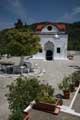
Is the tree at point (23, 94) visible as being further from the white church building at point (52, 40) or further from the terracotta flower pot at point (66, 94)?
the white church building at point (52, 40)

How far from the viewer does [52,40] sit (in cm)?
3853

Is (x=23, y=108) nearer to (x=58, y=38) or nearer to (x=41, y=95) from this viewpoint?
(x=41, y=95)

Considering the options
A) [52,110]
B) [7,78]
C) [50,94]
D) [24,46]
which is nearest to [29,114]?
[52,110]

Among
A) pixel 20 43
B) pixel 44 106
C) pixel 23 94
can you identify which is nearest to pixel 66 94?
pixel 44 106

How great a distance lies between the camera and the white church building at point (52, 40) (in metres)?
38.1

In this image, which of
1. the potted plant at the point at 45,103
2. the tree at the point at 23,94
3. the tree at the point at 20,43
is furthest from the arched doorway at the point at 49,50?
the potted plant at the point at 45,103

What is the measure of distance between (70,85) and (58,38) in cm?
2413

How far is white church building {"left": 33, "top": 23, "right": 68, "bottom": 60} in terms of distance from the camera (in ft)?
125

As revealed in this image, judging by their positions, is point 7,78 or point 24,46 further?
point 24,46

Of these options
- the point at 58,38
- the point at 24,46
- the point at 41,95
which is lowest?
the point at 41,95

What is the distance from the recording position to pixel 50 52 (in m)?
39.0

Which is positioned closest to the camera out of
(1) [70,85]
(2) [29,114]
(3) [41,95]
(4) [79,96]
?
(2) [29,114]

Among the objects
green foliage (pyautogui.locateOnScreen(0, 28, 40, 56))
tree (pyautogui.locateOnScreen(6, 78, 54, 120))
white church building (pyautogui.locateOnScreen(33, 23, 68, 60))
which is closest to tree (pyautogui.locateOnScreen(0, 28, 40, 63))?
green foliage (pyautogui.locateOnScreen(0, 28, 40, 56))

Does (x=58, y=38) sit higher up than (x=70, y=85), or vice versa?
(x=58, y=38)
